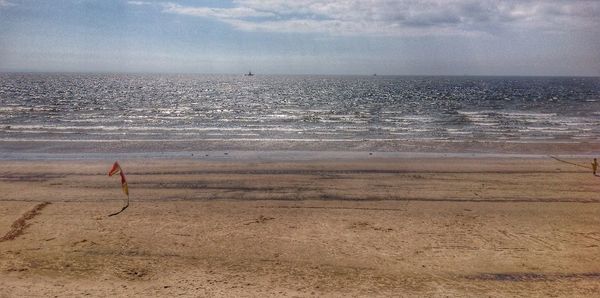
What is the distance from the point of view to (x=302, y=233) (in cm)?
1224

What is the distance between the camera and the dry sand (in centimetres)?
941

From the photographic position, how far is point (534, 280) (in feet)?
31.2

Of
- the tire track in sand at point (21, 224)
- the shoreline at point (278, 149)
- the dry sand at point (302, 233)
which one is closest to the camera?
the dry sand at point (302, 233)

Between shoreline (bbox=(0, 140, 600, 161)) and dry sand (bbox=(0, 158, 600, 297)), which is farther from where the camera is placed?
shoreline (bbox=(0, 140, 600, 161))

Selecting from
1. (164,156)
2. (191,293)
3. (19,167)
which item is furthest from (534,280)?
(19,167)

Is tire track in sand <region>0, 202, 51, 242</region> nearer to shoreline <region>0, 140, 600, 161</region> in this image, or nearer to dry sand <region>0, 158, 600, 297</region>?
dry sand <region>0, 158, 600, 297</region>

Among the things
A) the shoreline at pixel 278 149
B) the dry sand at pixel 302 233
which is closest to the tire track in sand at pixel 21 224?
the dry sand at pixel 302 233

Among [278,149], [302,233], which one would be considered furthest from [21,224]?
[278,149]

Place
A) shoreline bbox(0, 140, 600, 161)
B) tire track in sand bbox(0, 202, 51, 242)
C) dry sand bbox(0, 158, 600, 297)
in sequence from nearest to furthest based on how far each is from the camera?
dry sand bbox(0, 158, 600, 297)
tire track in sand bbox(0, 202, 51, 242)
shoreline bbox(0, 140, 600, 161)

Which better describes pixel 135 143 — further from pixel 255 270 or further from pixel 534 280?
pixel 534 280

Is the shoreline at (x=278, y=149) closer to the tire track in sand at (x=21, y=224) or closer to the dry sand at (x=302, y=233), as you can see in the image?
the dry sand at (x=302, y=233)

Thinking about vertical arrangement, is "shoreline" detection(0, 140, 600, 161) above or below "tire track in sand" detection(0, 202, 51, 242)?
above

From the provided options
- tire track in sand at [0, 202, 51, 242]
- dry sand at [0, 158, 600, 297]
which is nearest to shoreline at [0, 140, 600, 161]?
dry sand at [0, 158, 600, 297]

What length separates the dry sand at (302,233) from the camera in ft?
30.9
